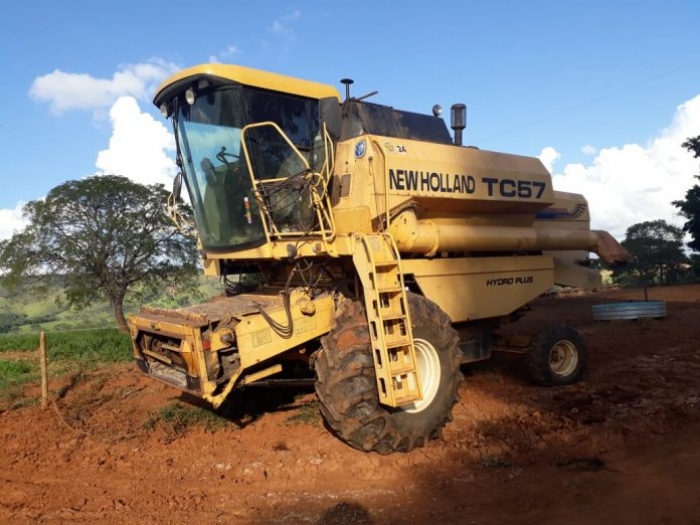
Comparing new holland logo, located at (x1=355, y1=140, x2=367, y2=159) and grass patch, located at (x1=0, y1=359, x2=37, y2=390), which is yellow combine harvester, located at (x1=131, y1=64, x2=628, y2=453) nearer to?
new holland logo, located at (x1=355, y1=140, x2=367, y2=159)

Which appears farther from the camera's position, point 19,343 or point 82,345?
point 19,343

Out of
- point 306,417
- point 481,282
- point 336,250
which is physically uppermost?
point 336,250

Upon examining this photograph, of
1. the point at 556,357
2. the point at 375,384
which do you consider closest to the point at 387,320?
the point at 375,384

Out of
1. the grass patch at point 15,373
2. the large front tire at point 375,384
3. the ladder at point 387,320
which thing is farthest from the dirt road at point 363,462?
the grass patch at point 15,373

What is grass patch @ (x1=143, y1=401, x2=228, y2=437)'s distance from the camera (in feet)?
19.7

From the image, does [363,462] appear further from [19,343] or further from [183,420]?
[19,343]

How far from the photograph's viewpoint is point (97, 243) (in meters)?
14.5

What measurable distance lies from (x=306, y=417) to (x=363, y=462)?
4.46ft

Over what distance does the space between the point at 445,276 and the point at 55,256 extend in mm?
11811

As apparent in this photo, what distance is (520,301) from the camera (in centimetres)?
713

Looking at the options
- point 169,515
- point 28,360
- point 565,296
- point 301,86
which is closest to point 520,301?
point 301,86

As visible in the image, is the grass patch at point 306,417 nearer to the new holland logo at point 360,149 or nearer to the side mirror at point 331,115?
the new holland logo at point 360,149

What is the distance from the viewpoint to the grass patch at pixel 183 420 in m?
5.99

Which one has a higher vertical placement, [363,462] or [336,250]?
[336,250]
